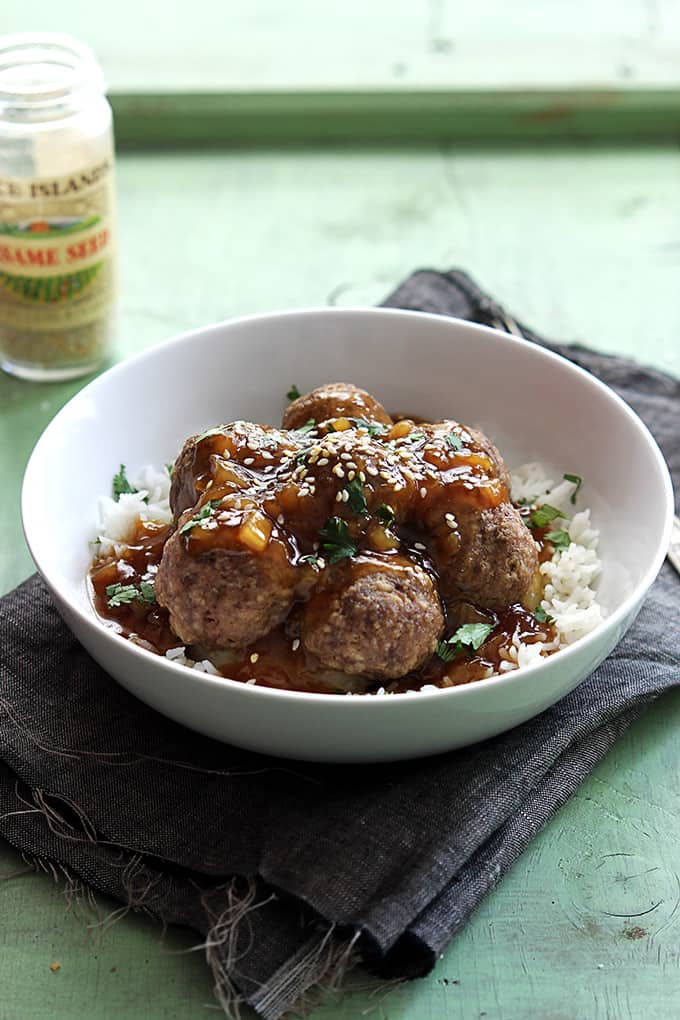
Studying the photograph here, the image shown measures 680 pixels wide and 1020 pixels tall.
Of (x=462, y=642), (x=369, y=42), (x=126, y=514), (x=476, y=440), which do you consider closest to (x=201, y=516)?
(x=126, y=514)

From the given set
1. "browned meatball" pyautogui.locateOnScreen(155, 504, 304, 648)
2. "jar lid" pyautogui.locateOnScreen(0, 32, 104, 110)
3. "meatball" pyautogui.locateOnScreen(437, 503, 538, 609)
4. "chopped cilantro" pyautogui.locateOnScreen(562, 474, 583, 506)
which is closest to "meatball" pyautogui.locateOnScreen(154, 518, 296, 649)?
"browned meatball" pyautogui.locateOnScreen(155, 504, 304, 648)

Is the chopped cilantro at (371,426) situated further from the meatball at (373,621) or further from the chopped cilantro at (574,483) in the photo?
the chopped cilantro at (574,483)

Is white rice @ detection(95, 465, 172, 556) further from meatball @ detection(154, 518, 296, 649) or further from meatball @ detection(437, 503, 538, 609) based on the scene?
meatball @ detection(437, 503, 538, 609)

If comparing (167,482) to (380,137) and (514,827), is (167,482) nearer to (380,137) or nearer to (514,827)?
(514,827)

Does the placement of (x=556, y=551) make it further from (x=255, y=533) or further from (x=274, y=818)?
(x=274, y=818)

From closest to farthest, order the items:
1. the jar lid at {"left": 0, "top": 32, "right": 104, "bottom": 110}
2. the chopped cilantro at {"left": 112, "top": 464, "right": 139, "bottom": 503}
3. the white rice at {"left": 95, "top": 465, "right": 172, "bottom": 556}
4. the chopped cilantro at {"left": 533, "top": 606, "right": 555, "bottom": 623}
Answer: the chopped cilantro at {"left": 533, "top": 606, "right": 555, "bottom": 623} → the white rice at {"left": 95, "top": 465, "right": 172, "bottom": 556} → the chopped cilantro at {"left": 112, "top": 464, "right": 139, "bottom": 503} → the jar lid at {"left": 0, "top": 32, "right": 104, "bottom": 110}

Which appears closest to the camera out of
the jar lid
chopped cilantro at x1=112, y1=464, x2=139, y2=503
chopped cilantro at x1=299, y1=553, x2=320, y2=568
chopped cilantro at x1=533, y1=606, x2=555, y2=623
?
chopped cilantro at x1=299, y1=553, x2=320, y2=568
